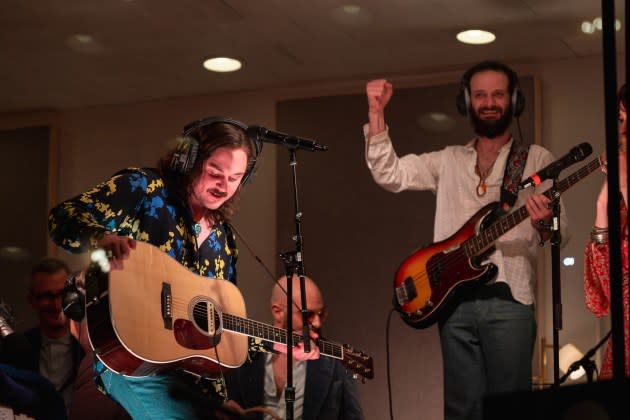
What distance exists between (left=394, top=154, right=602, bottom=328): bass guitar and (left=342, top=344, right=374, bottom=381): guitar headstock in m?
0.31

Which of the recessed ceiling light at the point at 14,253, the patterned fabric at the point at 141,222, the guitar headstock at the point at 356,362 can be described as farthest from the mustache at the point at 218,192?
the recessed ceiling light at the point at 14,253

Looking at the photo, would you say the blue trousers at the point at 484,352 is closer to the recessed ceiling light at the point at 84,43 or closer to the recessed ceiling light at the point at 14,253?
the recessed ceiling light at the point at 84,43

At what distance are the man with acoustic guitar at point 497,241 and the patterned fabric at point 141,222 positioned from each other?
4.04 feet

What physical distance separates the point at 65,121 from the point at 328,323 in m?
2.56

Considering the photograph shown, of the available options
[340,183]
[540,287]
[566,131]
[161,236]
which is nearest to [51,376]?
[161,236]

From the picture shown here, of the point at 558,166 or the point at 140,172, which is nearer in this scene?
the point at 140,172

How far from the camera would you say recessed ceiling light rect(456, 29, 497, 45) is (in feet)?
18.6

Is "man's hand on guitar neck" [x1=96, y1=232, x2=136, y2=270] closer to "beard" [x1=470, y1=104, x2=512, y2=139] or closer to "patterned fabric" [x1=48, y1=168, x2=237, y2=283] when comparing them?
"patterned fabric" [x1=48, y1=168, x2=237, y2=283]

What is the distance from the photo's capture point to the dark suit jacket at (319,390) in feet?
14.9

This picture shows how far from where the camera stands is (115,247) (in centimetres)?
297

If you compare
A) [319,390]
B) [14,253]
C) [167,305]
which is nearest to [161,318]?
[167,305]

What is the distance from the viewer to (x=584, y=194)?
587 centimetres

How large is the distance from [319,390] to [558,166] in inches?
60.8

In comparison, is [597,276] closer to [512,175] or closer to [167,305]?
[512,175]
